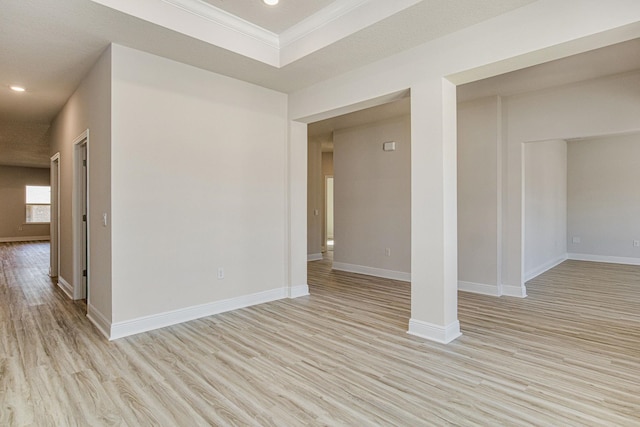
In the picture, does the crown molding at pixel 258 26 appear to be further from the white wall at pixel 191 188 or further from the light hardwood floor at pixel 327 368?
the light hardwood floor at pixel 327 368

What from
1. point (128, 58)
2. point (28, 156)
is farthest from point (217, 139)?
point (28, 156)

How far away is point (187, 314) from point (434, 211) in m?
2.75

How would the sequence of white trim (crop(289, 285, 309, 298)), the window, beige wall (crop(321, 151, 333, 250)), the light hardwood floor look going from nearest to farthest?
the light hardwood floor < white trim (crop(289, 285, 309, 298)) < beige wall (crop(321, 151, 333, 250)) < the window

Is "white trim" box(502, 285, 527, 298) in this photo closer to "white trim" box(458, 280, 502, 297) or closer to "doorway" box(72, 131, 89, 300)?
"white trim" box(458, 280, 502, 297)

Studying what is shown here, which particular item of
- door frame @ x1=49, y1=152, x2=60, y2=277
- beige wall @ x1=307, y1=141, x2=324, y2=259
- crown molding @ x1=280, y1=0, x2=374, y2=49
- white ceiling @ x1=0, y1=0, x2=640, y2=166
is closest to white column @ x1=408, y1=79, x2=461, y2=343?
white ceiling @ x1=0, y1=0, x2=640, y2=166

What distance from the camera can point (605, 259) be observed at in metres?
7.62

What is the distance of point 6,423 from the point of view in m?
2.01

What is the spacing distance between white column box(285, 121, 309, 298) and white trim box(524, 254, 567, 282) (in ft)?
12.0

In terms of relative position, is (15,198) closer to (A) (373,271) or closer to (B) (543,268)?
(A) (373,271)

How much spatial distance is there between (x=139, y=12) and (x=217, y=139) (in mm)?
1450

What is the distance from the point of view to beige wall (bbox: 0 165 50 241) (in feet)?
→ 40.2

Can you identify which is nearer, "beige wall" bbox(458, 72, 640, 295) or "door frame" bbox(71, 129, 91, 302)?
"beige wall" bbox(458, 72, 640, 295)

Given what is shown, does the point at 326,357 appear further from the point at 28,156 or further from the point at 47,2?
the point at 28,156

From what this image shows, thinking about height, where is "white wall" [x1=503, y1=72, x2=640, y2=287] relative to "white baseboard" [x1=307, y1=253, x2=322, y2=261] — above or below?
above
